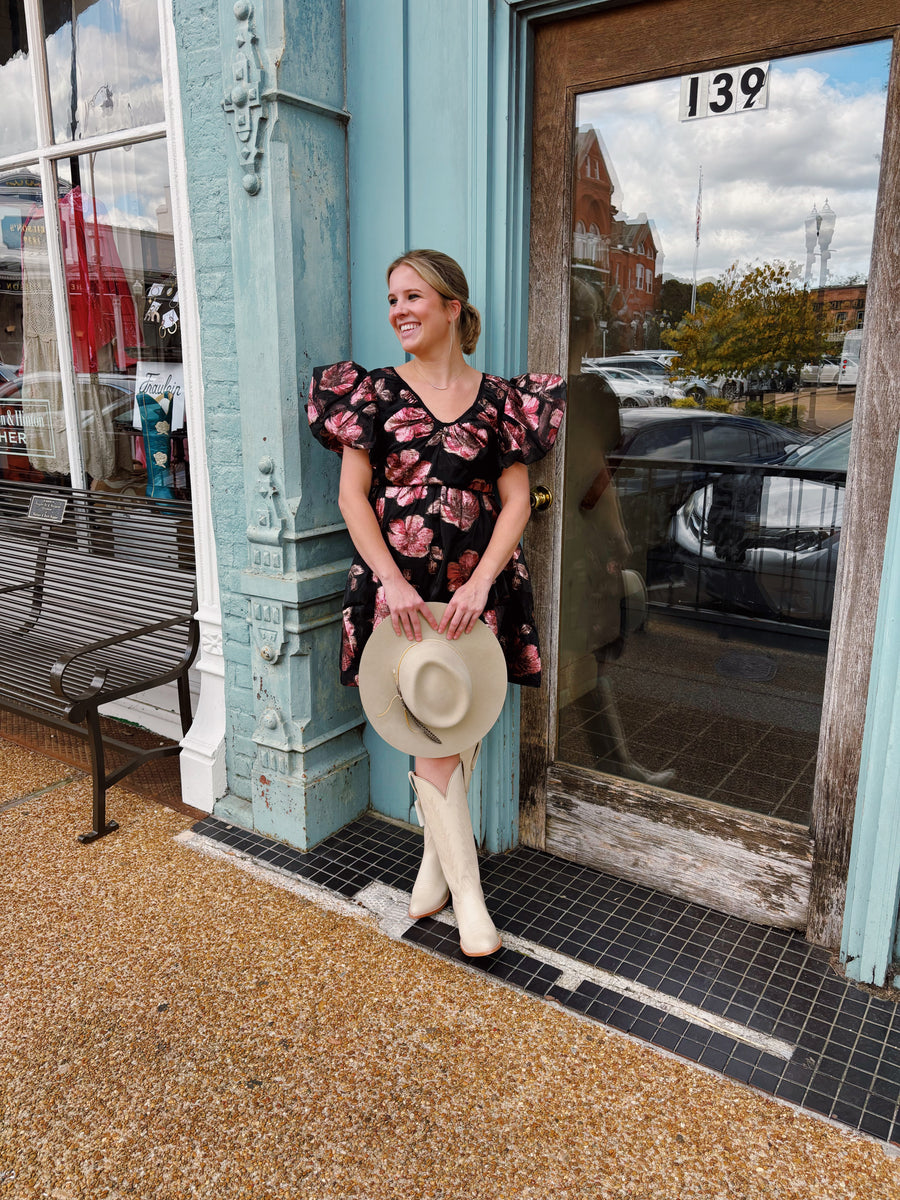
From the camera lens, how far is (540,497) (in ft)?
9.70

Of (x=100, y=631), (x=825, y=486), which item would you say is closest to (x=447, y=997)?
(x=825, y=486)

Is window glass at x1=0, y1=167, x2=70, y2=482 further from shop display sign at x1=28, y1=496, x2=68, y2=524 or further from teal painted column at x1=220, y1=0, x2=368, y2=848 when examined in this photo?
teal painted column at x1=220, y1=0, x2=368, y2=848

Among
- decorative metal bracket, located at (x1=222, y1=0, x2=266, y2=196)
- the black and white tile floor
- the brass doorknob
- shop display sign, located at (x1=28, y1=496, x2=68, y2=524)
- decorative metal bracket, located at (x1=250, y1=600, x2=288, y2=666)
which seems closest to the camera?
the black and white tile floor

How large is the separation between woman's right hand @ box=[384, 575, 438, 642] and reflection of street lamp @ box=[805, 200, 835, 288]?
140cm

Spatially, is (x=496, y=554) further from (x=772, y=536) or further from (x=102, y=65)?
(x=102, y=65)

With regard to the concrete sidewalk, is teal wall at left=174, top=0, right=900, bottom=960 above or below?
above

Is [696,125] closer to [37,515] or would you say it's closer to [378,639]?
[378,639]

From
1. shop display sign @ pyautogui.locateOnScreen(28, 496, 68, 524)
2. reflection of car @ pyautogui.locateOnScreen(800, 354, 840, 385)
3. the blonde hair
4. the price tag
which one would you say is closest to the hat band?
the blonde hair

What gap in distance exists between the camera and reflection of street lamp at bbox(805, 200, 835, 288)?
91.3 inches

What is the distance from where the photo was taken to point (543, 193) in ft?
9.31

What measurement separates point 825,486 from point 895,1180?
5.65 feet

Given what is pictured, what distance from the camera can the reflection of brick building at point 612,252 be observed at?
2.69 meters

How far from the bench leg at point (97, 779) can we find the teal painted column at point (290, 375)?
0.56m

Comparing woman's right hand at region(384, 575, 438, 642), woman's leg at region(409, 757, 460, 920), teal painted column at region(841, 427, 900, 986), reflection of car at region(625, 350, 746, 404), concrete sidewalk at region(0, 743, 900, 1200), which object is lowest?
concrete sidewalk at region(0, 743, 900, 1200)
